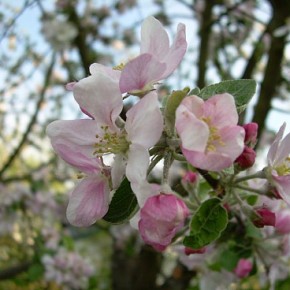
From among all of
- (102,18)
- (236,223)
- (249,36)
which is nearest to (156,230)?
(236,223)

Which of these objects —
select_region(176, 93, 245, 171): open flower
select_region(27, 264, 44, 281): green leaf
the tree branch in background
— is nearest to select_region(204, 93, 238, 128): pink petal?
select_region(176, 93, 245, 171): open flower

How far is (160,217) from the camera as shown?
2.54 ft

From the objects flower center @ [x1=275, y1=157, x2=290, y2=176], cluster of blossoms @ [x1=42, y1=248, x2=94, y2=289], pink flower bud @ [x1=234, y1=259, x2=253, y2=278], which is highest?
flower center @ [x1=275, y1=157, x2=290, y2=176]

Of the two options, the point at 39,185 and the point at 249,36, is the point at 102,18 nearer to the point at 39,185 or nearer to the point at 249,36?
the point at 249,36

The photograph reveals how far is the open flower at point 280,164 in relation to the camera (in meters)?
0.92

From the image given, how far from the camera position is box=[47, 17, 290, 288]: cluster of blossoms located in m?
0.78

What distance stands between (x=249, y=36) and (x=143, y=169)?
12.3ft

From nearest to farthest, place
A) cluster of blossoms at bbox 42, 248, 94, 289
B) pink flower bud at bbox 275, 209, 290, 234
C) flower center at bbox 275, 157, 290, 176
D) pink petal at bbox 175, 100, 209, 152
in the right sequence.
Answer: pink petal at bbox 175, 100, 209, 152
flower center at bbox 275, 157, 290, 176
pink flower bud at bbox 275, 209, 290, 234
cluster of blossoms at bbox 42, 248, 94, 289

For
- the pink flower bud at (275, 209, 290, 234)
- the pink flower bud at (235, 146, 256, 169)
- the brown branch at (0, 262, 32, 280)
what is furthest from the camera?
the brown branch at (0, 262, 32, 280)

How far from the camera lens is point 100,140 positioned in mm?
924

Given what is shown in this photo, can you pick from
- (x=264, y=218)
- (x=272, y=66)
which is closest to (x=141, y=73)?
(x=264, y=218)

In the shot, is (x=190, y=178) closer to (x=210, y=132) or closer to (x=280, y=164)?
(x=280, y=164)

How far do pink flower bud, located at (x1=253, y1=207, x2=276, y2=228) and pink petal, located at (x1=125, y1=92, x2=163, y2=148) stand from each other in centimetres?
34

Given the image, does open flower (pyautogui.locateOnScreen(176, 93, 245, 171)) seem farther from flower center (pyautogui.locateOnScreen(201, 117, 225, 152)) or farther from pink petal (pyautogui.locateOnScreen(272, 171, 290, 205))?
pink petal (pyautogui.locateOnScreen(272, 171, 290, 205))
